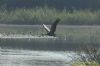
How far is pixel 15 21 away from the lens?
12262cm

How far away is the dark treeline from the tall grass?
7.81 feet

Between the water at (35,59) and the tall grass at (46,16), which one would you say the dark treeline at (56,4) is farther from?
the water at (35,59)

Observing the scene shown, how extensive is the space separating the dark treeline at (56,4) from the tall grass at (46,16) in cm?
238

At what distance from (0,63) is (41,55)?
21.6 feet

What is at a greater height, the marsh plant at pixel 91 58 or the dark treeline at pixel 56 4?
the marsh plant at pixel 91 58

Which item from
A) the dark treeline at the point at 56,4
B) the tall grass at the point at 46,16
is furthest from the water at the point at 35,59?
the dark treeline at the point at 56,4

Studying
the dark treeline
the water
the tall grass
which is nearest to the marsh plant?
the water

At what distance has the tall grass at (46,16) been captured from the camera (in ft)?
403

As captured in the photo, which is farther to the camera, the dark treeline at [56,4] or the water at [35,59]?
the dark treeline at [56,4]

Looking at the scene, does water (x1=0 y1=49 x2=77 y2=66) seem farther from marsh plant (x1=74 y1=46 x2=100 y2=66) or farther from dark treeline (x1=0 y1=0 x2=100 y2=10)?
dark treeline (x1=0 y1=0 x2=100 y2=10)

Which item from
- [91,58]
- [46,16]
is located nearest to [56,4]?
[46,16]

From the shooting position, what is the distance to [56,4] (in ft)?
465

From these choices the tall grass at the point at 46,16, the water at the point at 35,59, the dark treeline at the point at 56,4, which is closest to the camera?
the water at the point at 35,59

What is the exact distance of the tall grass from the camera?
122900 mm
